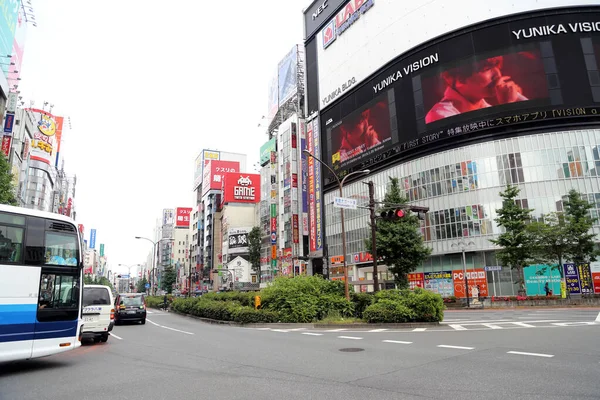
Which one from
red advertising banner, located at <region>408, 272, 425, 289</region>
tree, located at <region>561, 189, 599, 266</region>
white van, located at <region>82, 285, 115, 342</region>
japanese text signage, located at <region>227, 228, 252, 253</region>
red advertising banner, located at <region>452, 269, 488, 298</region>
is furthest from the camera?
japanese text signage, located at <region>227, 228, 252, 253</region>

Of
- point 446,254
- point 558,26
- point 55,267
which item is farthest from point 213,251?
point 55,267

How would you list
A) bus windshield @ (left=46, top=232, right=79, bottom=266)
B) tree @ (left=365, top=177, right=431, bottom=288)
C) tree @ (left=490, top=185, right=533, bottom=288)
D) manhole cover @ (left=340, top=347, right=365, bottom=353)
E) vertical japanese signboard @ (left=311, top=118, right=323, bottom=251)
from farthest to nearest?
vertical japanese signboard @ (left=311, top=118, right=323, bottom=251), tree @ (left=490, top=185, right=533, bottom=288), tree @ (left=365, top=177, right=431, bottom=288), manhole cover @ (left=340, top=347, right=365, bottom=353), bus windshield @ (left=46, top=232, right=79, bottom=266)

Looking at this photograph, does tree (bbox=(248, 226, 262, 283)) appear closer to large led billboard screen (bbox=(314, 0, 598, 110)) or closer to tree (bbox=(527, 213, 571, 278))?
large led billboard screen (bbox=(314, 0, 598, 110))

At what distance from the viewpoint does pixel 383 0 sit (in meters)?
56.6

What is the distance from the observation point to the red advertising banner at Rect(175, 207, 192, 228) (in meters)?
134

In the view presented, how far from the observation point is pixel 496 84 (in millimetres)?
41812

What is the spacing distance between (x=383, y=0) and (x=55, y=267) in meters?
59.0

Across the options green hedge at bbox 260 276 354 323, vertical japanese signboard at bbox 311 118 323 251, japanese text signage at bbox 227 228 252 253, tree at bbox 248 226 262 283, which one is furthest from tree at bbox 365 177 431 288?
japanese text signage at bbox 227 228 252 253

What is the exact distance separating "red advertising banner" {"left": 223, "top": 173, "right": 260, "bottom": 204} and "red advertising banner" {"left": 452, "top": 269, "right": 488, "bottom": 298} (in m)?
59.1

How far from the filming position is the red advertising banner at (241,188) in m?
92.2

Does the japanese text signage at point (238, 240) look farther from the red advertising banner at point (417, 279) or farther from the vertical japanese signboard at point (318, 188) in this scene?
the red advertising banner at point (417, 279)

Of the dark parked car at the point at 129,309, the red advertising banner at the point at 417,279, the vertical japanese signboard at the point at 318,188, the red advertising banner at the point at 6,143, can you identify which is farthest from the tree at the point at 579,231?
the red advertising banner at the point at 6,143

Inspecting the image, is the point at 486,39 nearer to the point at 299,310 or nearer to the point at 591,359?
the point at 299,310

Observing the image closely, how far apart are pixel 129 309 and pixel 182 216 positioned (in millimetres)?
117430
